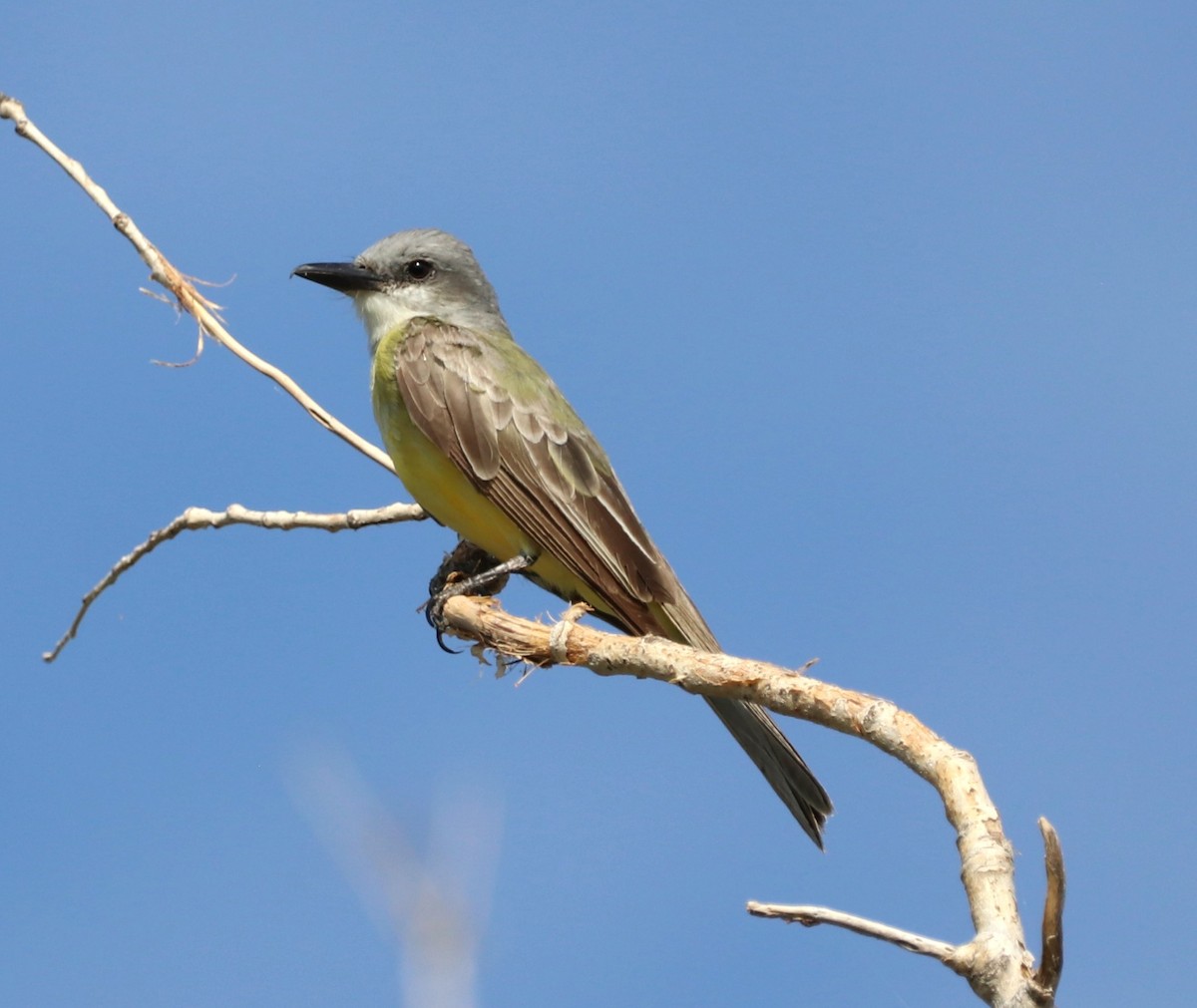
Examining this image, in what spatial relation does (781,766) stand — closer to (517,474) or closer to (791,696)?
(517,474)

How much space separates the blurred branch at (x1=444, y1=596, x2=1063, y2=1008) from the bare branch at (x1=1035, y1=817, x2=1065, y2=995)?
0.02 metres

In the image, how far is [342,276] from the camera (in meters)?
8.50

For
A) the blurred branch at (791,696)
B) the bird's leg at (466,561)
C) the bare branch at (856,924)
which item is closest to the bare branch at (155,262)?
the blurred branch at (791,696)

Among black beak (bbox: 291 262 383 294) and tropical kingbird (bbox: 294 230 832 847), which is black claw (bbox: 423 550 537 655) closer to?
tropical kingbird (bbox: 294 230 832 847)

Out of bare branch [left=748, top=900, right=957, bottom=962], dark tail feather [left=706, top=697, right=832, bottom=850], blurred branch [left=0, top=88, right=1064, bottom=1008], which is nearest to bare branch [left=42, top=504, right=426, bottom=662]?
blurred branch [left=0, top=88, right=1064, bottom=1008]

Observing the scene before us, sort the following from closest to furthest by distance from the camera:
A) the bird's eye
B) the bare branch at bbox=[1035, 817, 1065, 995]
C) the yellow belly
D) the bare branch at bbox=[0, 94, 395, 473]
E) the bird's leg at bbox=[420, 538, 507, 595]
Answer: the bare branch at bbox=[1035, 817, 1065, 995]
the bare branch at bbox=[0, 94, 395, 473]
the yellow belly
the bird's leg at bbox=[420, 538, 507, 595]
the bird's eye

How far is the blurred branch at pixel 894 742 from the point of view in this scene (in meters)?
3.38

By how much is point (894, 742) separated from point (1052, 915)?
0.77 meters

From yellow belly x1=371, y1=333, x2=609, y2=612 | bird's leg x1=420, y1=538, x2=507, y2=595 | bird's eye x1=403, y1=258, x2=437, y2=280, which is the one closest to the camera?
yellow belly x1=371, y1=333, x2=609, y2=612

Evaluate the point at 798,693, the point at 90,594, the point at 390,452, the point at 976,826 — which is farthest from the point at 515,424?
the point at 976,826

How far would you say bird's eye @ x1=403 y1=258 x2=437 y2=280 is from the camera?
28.8ft

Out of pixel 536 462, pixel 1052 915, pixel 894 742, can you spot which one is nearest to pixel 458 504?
pixel 536 462

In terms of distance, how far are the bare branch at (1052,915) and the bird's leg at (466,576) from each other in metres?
3.76

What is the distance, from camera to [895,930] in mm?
3564
